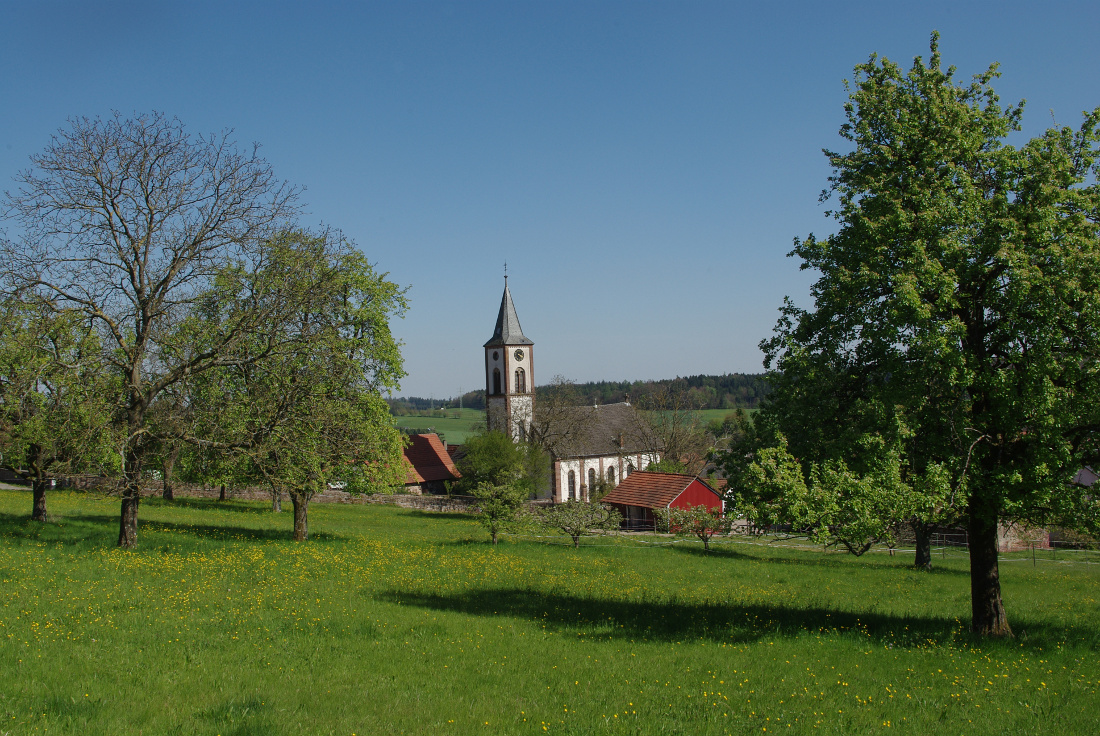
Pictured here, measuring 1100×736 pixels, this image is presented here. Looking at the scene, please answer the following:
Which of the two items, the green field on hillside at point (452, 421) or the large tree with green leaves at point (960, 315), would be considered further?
the green field on hillside at point (452, 421)

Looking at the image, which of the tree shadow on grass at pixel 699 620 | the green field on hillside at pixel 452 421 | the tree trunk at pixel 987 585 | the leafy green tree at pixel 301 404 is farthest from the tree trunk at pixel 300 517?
the green field on hillside at pixel 452 421

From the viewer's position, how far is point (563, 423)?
2584 inches

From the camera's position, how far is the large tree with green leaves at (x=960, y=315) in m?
10.9

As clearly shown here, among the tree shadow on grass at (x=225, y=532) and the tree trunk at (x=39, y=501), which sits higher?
the tree trunk at (x=39, y=501)

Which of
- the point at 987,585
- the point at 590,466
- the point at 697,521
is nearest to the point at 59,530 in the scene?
the point at 987,585

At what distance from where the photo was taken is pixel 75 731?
668 centimetres

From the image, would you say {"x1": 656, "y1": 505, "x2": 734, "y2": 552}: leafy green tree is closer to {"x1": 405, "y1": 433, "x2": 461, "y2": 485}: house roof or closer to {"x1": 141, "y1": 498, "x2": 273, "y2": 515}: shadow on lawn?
{"x1": 141, "y1": 498, "x2": 273, "y2": 515}: shadow on lawn

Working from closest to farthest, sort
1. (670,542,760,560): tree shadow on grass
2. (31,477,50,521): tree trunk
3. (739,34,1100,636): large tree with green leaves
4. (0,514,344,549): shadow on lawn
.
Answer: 1. (739,34,1100,636): large tree with green leaves
2. (0,514,344,549): shadow on lawn
3. (31,477,50,521): tree trunk
4. (670,542,760,560): tree shadow on grass

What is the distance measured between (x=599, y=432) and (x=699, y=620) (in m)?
59.8

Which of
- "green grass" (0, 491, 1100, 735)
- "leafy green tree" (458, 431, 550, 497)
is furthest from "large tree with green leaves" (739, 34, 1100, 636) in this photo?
"leafy green tree" (458, 431, 550, 497)

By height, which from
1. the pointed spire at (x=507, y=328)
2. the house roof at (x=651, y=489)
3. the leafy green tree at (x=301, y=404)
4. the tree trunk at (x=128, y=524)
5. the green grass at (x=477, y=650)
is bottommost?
the house roof at (x=651, y=489)

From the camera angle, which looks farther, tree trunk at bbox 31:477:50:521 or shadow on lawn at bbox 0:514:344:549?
tree trunk at bbox 31:477:50:521

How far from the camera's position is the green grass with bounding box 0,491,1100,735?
25.7 feet

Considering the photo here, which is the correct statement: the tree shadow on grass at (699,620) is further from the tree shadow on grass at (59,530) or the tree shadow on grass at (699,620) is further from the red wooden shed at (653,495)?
the red wooden shed at (653,495)
